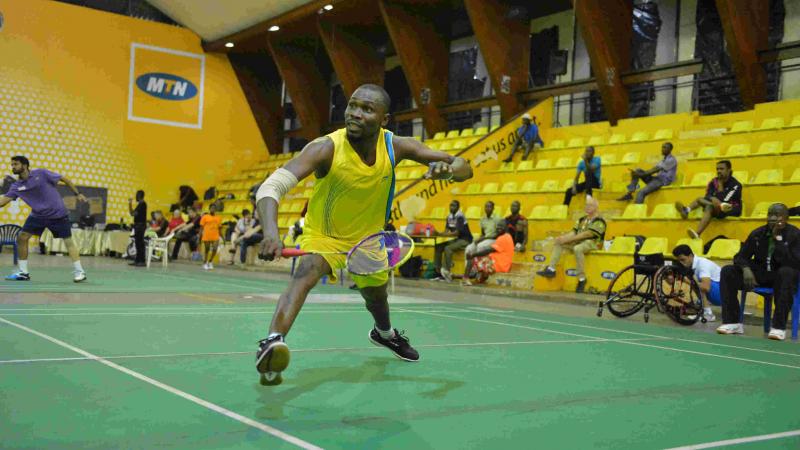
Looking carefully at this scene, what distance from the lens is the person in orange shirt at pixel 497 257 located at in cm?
1539

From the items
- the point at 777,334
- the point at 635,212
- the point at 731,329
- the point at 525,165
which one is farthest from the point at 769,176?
the point at 525,165

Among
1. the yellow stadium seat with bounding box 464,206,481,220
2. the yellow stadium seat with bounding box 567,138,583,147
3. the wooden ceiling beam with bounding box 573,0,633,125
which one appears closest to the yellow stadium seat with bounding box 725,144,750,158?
the yellow stadium seat with bounding box 567,138,583,147

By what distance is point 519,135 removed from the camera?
21062mm

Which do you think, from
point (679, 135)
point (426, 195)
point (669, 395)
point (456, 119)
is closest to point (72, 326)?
point (669, 395)

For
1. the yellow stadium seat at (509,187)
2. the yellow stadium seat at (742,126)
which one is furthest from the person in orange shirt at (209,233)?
the yellow stadium seat at (742,126)

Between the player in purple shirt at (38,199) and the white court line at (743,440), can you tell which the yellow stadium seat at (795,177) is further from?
the player in purple shirt at (38,199)

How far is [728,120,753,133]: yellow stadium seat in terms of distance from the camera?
656 inches

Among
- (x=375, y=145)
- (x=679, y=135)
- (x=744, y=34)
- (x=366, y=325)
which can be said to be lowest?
(x=366, y=325)

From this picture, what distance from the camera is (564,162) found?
18922mm

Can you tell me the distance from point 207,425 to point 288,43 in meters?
27.8

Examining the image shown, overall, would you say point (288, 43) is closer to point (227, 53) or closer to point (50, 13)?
point (227, 53)

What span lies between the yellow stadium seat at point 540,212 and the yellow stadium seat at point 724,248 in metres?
4.74

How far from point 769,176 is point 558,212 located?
412cm

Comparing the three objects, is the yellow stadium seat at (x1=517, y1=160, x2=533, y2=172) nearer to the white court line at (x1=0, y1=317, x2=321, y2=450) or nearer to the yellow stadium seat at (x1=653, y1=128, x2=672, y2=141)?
the yellow stadium seat at (x1=653, y1=128, x2=672, y2=141)
